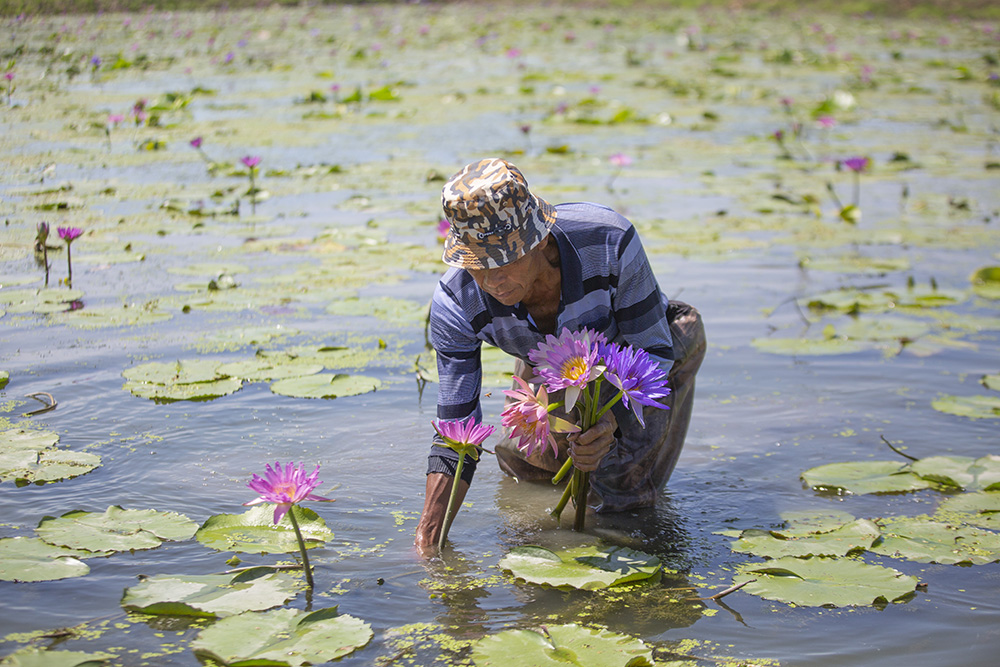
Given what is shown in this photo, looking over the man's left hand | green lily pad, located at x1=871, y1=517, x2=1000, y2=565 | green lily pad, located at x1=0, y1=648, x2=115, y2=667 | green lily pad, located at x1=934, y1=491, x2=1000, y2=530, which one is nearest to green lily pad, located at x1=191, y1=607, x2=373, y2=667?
green lily pad, located at x1=0, y1=648, x2=115, y2=667

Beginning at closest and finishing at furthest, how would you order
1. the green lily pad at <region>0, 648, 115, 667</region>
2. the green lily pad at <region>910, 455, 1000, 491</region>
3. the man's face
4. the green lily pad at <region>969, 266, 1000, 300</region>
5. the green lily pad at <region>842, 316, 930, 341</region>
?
the green lily pad at <region>0, 648, 115, 667</region> → the man's face → the green lily pad at <region>910, 455, 1000, 491</region> → the green lily pad at <region>842, 316, 930, 341</region> → the green lily pad at <region>969, 266, 1000, 300</region>

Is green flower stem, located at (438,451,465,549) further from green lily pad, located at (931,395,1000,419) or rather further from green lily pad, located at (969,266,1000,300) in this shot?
green lily pad, located at (969,266,1000,300)

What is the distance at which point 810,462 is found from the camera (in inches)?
117

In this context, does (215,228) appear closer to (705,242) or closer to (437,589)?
(705,242)

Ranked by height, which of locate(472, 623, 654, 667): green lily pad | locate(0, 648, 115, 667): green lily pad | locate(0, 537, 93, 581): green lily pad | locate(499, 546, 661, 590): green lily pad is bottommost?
locate(472, 623, 654, 667): green lily pad

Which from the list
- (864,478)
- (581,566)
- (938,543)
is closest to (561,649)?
(581,566)

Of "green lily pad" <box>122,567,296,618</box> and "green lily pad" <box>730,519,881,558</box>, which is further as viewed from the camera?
"green lily pad" <box>730,519,881,558</box>

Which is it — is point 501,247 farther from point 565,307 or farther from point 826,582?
point 826,582

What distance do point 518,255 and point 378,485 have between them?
1059mm

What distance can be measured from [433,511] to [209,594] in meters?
0.58

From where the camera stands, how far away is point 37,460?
2.67 m

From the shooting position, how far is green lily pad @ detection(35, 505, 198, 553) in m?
2.22

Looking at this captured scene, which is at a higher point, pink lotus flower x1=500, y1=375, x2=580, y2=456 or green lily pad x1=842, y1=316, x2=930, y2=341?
pink lotus flower x1=500, y1=375, x2=580, y2=456

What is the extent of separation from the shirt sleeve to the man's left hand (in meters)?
0.31
